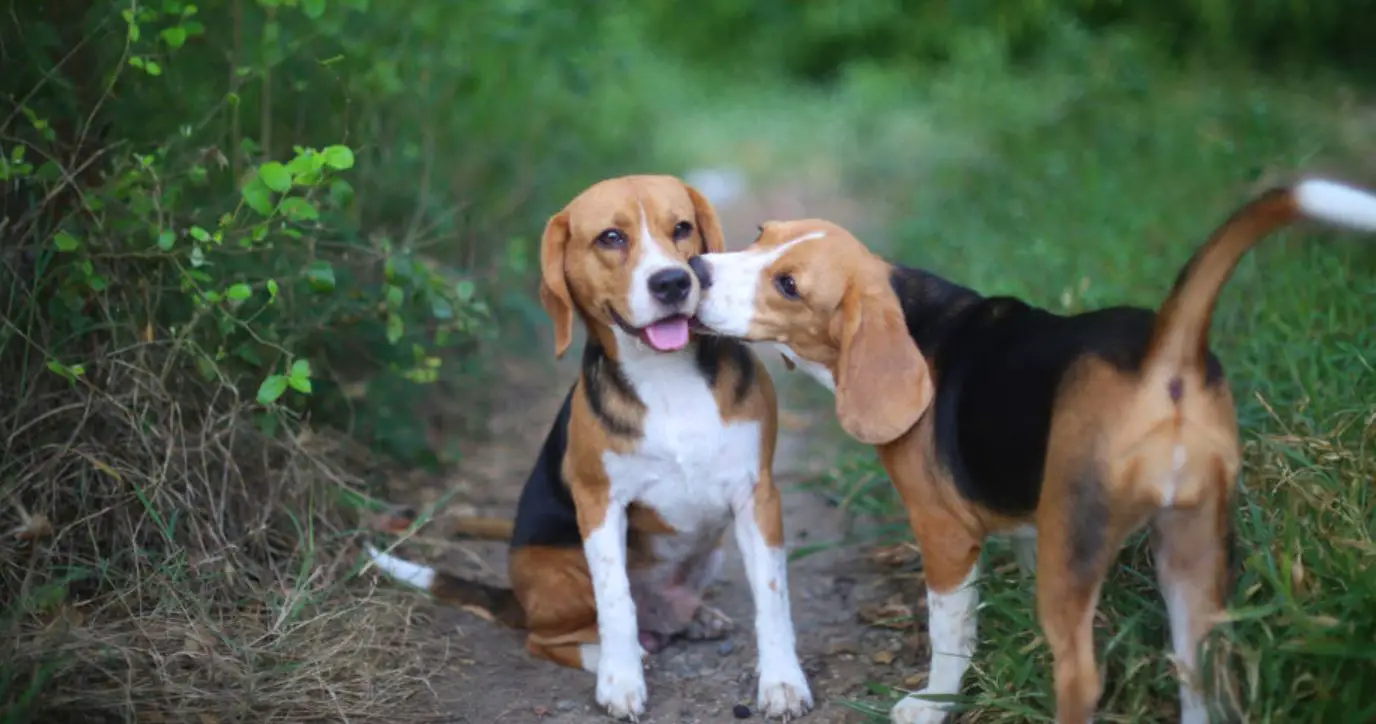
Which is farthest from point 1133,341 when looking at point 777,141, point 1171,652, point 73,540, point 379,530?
point 777,141

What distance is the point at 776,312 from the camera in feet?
11.6

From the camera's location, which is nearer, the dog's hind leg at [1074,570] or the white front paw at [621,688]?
the dog's hind leg at [1074,570]

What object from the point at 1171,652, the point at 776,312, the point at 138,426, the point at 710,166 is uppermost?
the point at 776,312

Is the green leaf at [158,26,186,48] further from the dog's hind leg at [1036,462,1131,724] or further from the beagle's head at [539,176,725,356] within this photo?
the dog's hind leg at [1036,462,1131,724]

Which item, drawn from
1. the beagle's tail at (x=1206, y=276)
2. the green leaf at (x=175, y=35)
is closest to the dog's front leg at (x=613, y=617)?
the beagle's tail at (x=1206, y=276)

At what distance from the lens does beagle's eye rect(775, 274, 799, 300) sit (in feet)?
11.6

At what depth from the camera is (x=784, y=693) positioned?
371 cm

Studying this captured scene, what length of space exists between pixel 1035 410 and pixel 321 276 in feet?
7.53

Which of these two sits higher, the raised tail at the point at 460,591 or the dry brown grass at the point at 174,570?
the dry brown grass at the point at 174,570

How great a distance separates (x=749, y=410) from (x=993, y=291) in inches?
111

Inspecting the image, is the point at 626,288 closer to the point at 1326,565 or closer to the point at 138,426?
the point at 138,426

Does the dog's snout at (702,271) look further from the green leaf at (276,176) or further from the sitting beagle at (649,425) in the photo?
the green leaf at (276,176)

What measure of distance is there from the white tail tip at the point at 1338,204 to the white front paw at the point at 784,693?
6.38 ft

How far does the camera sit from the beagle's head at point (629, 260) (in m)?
3.65
